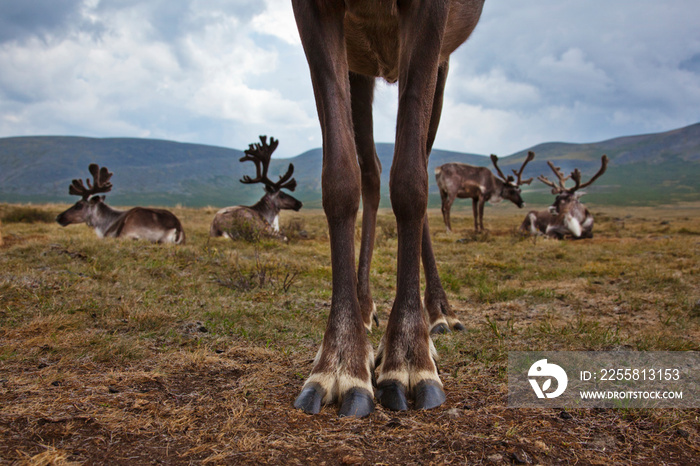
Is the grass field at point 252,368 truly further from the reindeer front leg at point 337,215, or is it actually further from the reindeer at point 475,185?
the reindeer at point 475,185

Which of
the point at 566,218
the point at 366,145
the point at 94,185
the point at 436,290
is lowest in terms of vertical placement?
the point at 436,290

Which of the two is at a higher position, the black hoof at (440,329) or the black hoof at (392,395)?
the black hoof at (392,395)

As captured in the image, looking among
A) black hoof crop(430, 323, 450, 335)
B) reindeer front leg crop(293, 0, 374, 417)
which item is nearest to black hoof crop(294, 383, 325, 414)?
reindeer front leg crop(293, 0, 374, 417)

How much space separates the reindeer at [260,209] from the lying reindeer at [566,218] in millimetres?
7770

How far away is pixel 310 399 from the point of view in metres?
1.75

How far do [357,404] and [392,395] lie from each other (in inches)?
6.7

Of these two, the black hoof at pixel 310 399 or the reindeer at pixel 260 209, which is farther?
the reindeer at pixel 260 209

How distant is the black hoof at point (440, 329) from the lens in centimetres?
313

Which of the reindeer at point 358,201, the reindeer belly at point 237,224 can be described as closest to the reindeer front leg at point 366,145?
the reindeer at point 358,201

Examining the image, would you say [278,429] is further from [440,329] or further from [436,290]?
[436,290]

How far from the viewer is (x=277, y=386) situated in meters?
1.99

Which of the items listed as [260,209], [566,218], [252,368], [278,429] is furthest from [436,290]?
[566,218]

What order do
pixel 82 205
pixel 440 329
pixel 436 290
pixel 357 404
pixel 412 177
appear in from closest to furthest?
1. pixel 357 404
2. pixel 412 177
3. pixel 440 329
4. pixel 436 290
5. pixel 82 205

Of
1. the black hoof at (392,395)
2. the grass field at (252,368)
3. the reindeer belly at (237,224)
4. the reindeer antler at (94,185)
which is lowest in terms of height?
the grass field at (252,368)
